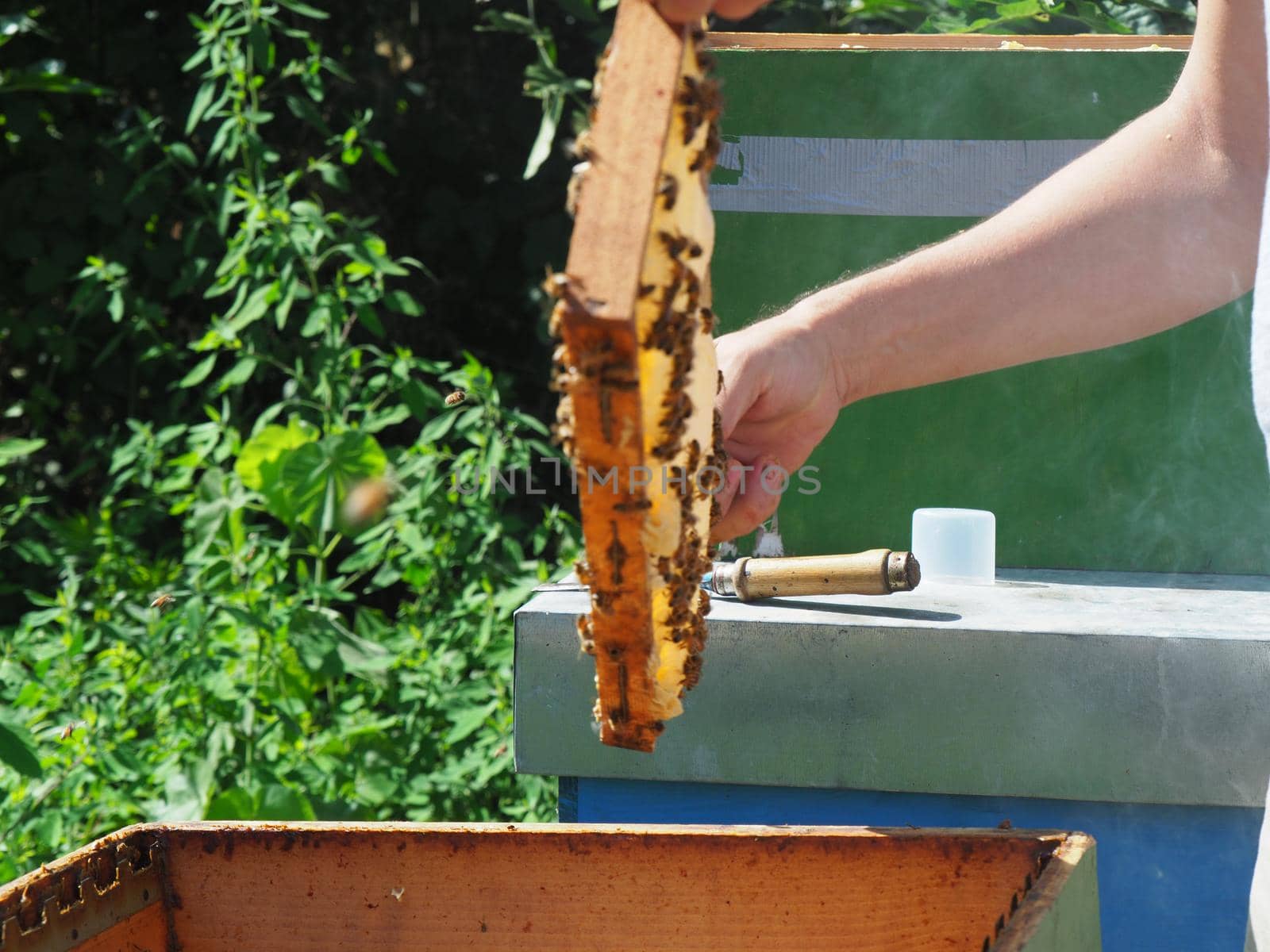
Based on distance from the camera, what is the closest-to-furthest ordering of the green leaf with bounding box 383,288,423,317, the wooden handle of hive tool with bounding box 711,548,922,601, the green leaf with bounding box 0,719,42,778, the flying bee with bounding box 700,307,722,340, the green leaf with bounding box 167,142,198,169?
the flying bee with bounding box 700,307,722,340, the wooden handle of hive tool with bounding box 711,548,922,601, the green leaf with bounding box 0,719,42,778, the green leaf with bounding box 383,288,423,317, the green leaf with bounding box 167,142,198,169

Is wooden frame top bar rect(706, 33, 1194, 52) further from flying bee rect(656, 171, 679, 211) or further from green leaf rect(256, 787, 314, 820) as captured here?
green leaf rect(256, 787, 314, 820)

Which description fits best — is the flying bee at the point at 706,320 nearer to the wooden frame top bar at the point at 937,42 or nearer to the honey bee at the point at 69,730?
the wooden frame top bar at the point at 937,42

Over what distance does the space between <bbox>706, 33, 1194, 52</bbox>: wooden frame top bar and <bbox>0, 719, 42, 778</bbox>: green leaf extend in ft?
4.15

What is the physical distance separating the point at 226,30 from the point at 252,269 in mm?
486

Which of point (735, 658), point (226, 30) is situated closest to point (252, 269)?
point (226, 30)

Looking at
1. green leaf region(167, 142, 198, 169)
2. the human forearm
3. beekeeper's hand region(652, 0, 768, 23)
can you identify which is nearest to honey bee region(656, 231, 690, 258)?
beekeeper's hand region(652, 0, 768, 23)

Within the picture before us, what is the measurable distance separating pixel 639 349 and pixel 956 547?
90 centimetres

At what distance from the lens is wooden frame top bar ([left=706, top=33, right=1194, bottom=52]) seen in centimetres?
173

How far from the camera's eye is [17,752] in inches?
57.6

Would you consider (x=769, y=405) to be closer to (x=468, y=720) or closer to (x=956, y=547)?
(x=956, y=547)

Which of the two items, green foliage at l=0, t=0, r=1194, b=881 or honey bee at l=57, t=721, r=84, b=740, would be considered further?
green foliage at l=0, t=0, r=1194, b=881

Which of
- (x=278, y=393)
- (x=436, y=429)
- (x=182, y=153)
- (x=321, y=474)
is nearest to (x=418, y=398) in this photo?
(x=436, y=429)

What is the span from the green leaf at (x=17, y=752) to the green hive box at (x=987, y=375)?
3.23 ft

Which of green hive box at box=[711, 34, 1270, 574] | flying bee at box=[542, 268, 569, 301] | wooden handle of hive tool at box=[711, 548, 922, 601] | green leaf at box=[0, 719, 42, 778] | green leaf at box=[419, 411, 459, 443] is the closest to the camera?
flying bee at box=[542, 268, 569, 301]
